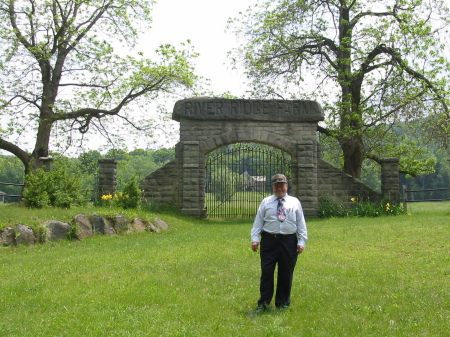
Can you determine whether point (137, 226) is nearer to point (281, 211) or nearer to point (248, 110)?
point (248, 110)

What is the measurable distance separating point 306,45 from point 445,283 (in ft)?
52.3

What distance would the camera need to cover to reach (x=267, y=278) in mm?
5441

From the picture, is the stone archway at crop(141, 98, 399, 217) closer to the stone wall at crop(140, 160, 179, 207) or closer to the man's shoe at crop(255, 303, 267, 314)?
the stone wall at crop(140, 160, 179, 207)

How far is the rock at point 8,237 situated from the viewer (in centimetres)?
953

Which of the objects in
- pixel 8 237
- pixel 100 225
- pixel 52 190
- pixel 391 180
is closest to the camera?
pixel 8 237

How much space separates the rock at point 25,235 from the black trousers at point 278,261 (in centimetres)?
622

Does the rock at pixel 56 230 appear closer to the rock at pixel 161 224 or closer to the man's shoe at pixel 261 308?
the rock at pixel 161 224

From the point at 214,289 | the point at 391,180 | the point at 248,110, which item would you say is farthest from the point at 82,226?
the point at 391,180

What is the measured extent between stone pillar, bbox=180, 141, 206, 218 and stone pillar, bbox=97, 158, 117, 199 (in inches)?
91.9

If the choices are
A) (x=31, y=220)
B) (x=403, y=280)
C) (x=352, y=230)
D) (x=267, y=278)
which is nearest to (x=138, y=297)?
(x=267, y=278)

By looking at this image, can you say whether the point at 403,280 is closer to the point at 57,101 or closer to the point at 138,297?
the point at 138,297

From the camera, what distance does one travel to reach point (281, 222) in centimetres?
545

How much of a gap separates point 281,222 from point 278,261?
44 centimetres

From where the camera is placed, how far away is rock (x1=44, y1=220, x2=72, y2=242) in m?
10.3
